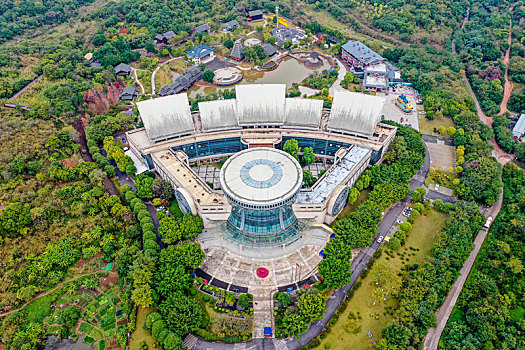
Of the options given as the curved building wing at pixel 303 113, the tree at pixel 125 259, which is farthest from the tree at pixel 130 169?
the curved building wing at pixel 303 113

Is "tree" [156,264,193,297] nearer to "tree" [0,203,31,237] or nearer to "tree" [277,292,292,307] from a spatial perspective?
"tree" [277,292,292,307]

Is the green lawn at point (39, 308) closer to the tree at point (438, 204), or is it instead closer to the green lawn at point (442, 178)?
the tree at point (438, 204)

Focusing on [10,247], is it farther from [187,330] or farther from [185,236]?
[187,330]

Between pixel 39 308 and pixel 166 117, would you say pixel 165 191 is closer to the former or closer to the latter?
pixel 166 117

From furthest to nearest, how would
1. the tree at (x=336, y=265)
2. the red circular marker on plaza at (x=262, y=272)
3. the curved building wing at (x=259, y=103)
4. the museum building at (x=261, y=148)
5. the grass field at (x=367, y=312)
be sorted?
the curved building wing at (x=259, y=103) < the museum building at (x=261, y=148) < the red circular marker on plaza at (x=262, y=272) < the tree at (x=336, y=265) < the grass field at (x=367, y=312)

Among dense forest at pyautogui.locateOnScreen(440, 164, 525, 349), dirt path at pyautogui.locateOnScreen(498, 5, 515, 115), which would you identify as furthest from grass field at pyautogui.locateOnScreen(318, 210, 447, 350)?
dirt path at pyautogui.locateOnScreen(498, 5, 515, 115)

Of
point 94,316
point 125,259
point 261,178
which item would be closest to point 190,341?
point 94,316
